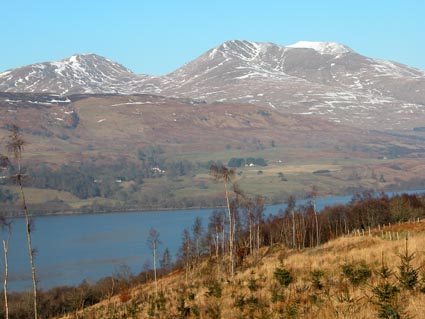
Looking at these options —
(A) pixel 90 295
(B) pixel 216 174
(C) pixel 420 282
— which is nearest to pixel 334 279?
(C) pixel 420 282

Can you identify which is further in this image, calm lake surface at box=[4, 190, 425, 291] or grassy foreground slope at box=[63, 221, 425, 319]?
calm lake surface at box=[4, 190, 425, 291]

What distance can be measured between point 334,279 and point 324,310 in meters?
5.60

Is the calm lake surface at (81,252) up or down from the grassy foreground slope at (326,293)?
down

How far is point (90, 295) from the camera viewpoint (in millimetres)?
74125

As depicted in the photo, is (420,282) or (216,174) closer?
(420,282)

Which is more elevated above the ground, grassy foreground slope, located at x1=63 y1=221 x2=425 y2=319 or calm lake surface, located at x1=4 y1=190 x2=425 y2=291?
grassy foreground slope, located at x1=63 y1=221 x2=425 y2=319

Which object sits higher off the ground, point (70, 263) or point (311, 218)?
point (311, 218)

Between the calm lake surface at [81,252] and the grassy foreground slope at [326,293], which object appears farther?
the calm lake surface at [81,252]

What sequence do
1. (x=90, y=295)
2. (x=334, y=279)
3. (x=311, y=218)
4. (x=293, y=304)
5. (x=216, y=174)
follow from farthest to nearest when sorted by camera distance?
1. (x=311, y=218)
2. (x=90, y=295)
3. (x=216, y=174)
4. (x=334, y=279)
5. (x=293, y=304)

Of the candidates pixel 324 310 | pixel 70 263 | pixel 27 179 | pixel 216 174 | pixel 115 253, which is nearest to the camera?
pixel 324 310

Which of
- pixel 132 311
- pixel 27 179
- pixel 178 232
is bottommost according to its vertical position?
pixel 178 232

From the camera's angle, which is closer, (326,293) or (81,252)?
(326,293)

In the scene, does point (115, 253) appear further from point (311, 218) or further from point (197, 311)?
point (197, 311)

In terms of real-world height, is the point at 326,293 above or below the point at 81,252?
above
